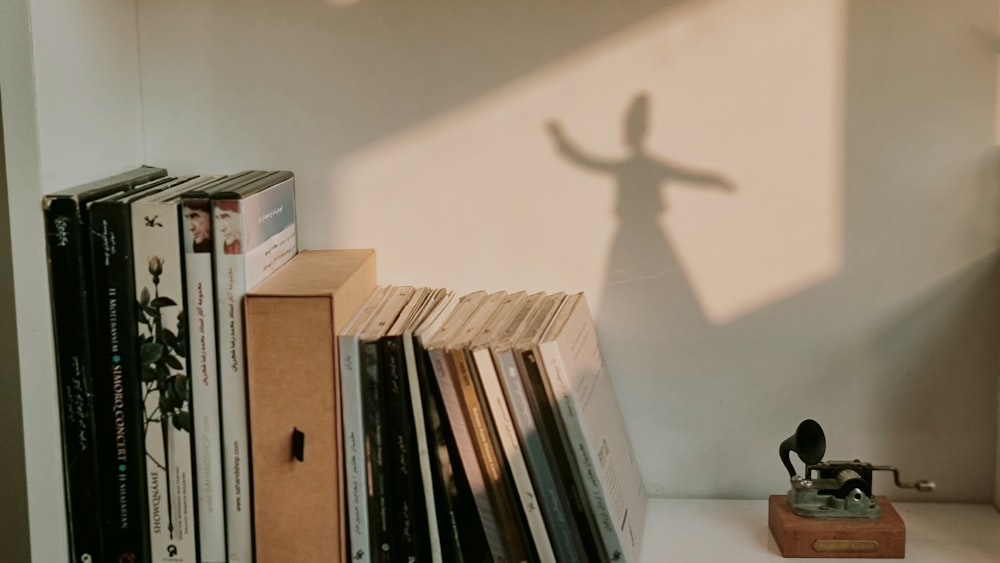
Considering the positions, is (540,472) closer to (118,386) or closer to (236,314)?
(236,314)

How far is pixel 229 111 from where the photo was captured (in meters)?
1.50

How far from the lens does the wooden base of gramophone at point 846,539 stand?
129cm

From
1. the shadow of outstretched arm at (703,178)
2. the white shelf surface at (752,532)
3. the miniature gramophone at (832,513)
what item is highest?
the shadow of outstretched arm at (703,178)

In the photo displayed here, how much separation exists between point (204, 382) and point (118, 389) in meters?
0.10

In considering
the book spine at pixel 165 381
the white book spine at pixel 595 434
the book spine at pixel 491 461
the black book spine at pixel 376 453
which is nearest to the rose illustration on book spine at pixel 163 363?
the book spine at pixel 165 381

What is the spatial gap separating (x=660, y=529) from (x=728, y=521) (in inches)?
3.6

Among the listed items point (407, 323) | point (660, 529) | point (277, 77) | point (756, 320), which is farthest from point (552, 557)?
point (277, 77)

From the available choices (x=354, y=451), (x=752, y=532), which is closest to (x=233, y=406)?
(x=354, y=451)

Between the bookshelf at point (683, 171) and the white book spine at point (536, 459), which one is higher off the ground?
the bookshelf at point (683, 171)

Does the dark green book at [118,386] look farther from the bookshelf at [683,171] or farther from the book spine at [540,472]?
the book spine at [540,472]

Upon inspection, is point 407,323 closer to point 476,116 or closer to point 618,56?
point 476,116

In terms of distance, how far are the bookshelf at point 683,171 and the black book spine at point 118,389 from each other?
188 millimetres

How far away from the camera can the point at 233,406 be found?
1264mm

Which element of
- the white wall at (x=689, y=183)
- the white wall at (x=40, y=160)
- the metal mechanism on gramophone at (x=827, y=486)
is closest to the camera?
the white wall at (x=40, y=160)
